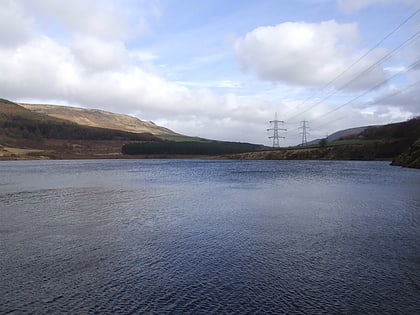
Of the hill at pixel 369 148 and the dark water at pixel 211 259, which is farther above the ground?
the hill at pixel 369 148

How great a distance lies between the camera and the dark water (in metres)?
12.7

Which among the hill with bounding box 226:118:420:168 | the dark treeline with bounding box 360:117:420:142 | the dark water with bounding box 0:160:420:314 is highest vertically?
the dark treeline with bounding box 360:117:420:142

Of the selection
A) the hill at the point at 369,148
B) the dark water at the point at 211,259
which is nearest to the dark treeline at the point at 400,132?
the hill at the point at 369,148

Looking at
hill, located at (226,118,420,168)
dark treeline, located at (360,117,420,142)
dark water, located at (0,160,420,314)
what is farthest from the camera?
hill, located at (226,118,420,168)

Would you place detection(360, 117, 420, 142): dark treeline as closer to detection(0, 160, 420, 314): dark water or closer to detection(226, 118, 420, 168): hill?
detection(226, 118, 420, 168): hill

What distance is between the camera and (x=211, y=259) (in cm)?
1756

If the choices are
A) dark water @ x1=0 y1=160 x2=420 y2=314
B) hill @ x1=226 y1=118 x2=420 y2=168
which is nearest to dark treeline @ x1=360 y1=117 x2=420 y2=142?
hill @ x1=226 y1=118 x2=420 y2=168

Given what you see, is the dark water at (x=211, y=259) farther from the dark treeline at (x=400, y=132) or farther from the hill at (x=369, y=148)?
the dark treeline at (x=400, y=132)

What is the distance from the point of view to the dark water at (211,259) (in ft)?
41.5

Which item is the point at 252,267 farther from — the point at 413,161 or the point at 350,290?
the point at 413,161

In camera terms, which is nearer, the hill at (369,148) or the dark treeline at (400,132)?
the dark treeline at (400,132)

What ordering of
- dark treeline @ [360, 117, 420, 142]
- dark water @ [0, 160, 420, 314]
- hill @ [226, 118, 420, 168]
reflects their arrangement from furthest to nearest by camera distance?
hill @ [226, 118, 420, 168] → dark treeline @ [360, 117, 420, 142] → dark water @ [0, 160, 420, 314]

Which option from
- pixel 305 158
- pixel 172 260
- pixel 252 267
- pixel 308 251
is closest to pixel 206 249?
pixel 172 260

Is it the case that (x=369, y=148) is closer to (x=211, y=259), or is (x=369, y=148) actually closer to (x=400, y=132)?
(x=400, y=132)
